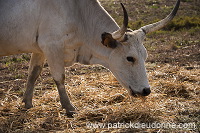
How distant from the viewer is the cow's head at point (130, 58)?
193 inches

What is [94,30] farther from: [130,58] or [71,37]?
[130,58]

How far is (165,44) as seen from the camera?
37.2 ft

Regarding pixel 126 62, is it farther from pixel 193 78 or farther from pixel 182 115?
pixel 193 78

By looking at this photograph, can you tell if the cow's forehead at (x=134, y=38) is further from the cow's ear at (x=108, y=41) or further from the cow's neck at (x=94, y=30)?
the cow's neck at (x=94, y=30)

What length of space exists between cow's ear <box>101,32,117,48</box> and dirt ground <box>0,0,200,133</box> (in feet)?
3.14

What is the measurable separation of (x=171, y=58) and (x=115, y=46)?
457 centimetres

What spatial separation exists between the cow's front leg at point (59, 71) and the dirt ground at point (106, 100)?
18 cm

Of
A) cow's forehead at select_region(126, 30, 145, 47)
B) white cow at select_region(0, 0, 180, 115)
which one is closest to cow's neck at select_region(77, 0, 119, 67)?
white cow at select_region(0, 0, 180, 115)

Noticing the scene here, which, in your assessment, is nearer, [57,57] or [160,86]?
[57,57]

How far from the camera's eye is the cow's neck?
5.36 meters

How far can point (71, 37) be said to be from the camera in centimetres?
525

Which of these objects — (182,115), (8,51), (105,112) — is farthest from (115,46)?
(8,51)

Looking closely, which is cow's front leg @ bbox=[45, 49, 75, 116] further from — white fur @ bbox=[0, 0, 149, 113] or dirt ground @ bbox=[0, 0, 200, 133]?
dirt ground @ bbox=[0, 0, 200, 133]

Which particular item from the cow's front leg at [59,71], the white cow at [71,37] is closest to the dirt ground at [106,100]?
the cow's front leg at [59,71]
